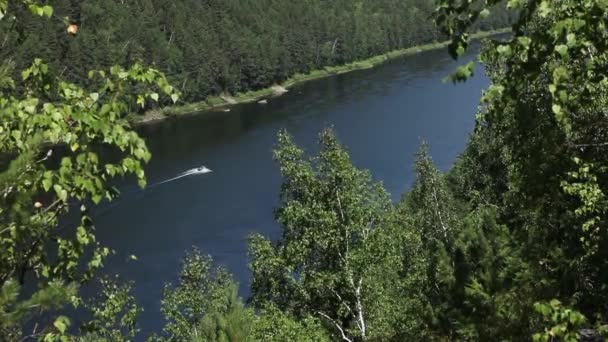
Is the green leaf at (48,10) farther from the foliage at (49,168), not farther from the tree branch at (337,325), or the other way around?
the tree branch at (337,325)

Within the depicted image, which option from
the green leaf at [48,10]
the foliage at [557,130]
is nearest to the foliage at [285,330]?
the foliage at [557,130]

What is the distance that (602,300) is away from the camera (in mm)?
9688

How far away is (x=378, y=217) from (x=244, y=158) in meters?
48.2

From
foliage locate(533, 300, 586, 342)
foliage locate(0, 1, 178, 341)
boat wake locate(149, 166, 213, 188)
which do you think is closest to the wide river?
boat wake locate(149, 166, 213, 188)

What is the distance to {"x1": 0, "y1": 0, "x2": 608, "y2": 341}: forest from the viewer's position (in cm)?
456

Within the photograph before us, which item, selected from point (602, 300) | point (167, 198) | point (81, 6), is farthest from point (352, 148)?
point (81, 6)

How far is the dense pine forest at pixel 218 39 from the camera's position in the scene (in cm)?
10475

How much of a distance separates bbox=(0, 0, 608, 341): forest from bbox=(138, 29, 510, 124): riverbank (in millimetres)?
59629

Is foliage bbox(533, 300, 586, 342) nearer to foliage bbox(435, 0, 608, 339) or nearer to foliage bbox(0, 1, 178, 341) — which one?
foliage bbox(435, 0, 608, 339)

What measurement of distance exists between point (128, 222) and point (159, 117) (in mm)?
43397

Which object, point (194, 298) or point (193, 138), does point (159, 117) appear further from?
point (194, 298)

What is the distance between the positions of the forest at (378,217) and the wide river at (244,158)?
10218mm

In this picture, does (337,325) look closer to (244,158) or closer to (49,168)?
(49,168)

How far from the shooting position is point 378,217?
67.8 feet
